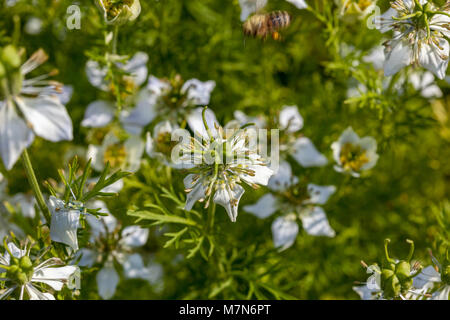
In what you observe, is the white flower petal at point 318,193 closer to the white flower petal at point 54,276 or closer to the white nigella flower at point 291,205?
the white nigella flower at point 291,205

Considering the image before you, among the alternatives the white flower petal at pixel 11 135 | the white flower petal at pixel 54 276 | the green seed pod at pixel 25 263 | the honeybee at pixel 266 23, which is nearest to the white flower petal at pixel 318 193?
the honeybee at pixel 266 23

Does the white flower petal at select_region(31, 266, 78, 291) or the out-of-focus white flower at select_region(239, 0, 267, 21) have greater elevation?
the out-of-focus white flower at select_region(239, 0, 267, 21)

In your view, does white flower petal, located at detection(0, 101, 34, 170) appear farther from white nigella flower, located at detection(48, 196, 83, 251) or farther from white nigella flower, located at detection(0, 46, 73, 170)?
white nigella flower, located at detection(48, 196, 83, 251)

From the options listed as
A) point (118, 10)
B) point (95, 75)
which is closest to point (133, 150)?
point (95, 75)

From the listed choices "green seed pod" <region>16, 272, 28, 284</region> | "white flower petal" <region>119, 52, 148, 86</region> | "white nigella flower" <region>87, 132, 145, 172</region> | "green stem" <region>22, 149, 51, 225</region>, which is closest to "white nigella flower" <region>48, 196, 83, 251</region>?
"green stem" <region>22, 149, 51, 225</region>
